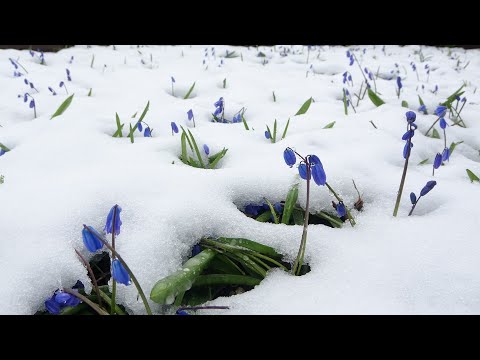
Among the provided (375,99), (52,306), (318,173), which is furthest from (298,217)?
(375,99)

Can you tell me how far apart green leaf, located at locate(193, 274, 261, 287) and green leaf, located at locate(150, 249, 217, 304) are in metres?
0.03

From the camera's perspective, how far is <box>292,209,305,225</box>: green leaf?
1.42m

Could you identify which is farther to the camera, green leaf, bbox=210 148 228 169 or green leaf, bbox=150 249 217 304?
green leaf, bbox=210 148 228 169

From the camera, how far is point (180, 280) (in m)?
1.05

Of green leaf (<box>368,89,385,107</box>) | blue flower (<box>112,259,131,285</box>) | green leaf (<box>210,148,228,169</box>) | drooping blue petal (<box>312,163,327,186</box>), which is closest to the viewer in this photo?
blue flower (<box>112,259,131,285</box>)

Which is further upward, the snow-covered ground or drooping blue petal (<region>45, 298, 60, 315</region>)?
the snow-covered ground

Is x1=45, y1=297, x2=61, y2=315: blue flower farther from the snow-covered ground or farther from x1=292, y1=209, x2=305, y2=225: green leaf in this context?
x1=292, y1=209, x2=305, y2=225: green leaf

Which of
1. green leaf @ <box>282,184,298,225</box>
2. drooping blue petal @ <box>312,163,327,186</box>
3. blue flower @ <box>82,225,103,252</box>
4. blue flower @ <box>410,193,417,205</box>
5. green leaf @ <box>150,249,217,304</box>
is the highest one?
drooping blue petal @ <box>312,163,327,186</box>

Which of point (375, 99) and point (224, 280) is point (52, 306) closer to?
point (224, 280)

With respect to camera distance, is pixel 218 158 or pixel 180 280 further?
pixel 218 158

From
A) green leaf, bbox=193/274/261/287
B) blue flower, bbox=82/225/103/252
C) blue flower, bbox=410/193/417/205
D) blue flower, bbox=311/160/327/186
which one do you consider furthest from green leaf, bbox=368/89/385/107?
blue flower, bbox=82/225/103/252

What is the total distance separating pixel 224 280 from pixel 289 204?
409 millimetres

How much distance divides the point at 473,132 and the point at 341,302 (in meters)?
2.04
